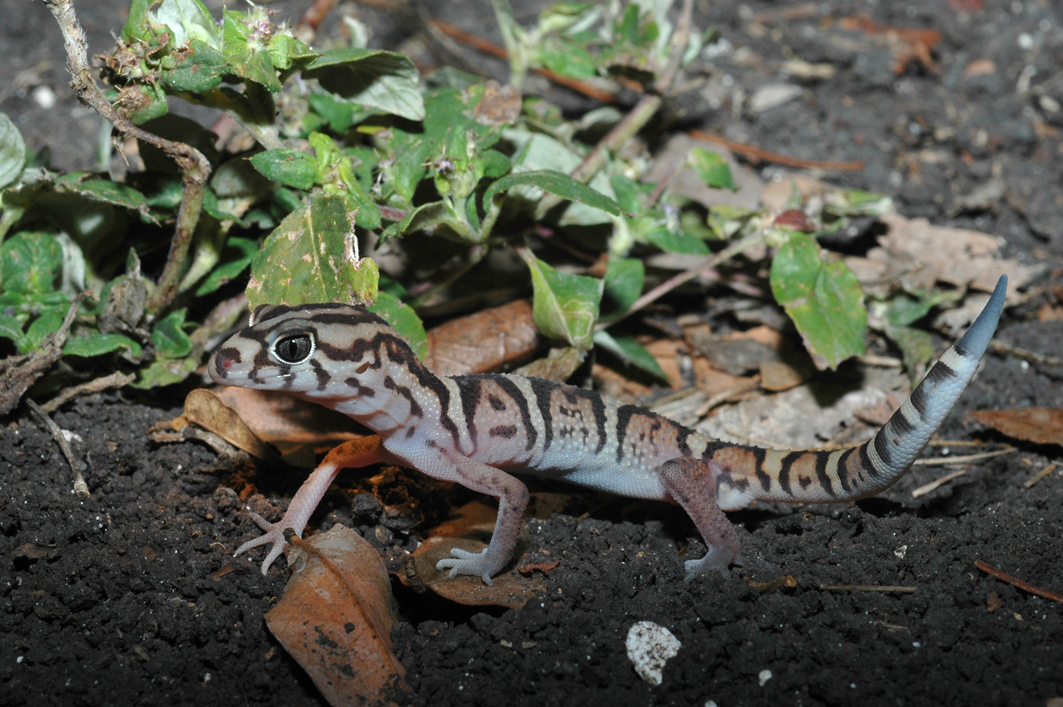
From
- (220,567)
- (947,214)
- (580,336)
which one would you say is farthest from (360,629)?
(947,214)

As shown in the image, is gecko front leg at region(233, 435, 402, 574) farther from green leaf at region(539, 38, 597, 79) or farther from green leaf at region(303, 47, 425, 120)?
green leaf at region(539, 38, 597, 79)

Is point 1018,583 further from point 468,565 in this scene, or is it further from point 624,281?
point 624,281

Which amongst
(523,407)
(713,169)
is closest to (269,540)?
(523,407)

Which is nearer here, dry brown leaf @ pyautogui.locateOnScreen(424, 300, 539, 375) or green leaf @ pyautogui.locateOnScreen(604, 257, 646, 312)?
dry brown leaf @ pyautogui.locateOnScreen(424, 300, 539, 375)

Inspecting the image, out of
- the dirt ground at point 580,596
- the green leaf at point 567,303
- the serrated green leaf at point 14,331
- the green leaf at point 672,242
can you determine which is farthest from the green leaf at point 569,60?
the serrated green leaf at point 14,331

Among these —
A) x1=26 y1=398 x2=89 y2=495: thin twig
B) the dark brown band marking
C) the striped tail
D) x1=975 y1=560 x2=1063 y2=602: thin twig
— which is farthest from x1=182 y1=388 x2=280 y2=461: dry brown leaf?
x1=975 y1=560 x2=1063 y2=602: thin twig

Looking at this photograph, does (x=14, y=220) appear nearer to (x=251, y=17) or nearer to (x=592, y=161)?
(x=251, y=17)
